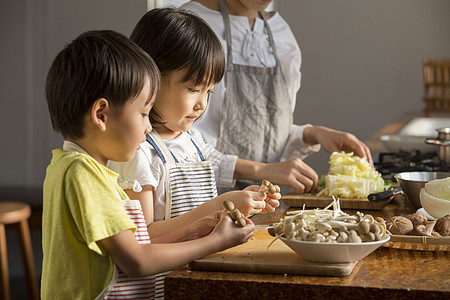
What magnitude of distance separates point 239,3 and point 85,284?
1437mm

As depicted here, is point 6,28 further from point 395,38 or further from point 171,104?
point 171,104

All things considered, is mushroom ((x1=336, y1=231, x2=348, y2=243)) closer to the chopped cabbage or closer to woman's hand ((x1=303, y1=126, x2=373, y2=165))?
the chopped cabbage

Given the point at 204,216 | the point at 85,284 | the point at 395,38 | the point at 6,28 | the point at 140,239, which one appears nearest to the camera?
the point at 85,284

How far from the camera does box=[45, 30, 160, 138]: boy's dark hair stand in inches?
45.6

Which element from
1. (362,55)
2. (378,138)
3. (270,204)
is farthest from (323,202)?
(362,55)

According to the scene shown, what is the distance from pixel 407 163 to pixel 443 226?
1.22 meters

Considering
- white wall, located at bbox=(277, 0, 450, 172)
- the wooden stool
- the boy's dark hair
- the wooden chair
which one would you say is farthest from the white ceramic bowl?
white wall, located at bbox=(277, 0, 450, 172)

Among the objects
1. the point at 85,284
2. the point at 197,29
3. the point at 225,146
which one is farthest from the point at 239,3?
the point at 85,284

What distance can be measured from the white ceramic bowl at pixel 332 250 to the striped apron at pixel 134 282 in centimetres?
32

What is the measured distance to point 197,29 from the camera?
1.56 meters

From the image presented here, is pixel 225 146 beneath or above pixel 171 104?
beneath

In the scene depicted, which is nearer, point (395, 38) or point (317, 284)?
point (317, 284)

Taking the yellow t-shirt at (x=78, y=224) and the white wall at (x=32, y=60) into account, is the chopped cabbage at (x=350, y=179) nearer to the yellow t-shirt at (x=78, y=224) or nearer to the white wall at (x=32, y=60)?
the yellow t-shirt at (x=78, y=224)

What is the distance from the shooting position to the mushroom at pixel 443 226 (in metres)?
1.31
